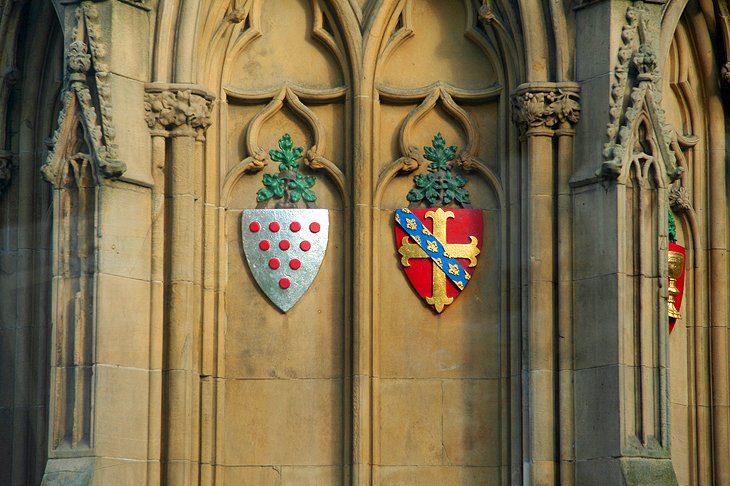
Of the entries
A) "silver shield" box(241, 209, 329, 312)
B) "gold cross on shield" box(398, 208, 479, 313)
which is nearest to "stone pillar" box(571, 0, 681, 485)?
"gold cross on shield" box(398, 208, 479, 313)

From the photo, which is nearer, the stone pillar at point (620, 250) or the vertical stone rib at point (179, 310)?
the stone pillar at point (620, 250)

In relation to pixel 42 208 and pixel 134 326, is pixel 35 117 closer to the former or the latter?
pixel 42 208

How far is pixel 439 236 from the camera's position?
21.8 metres

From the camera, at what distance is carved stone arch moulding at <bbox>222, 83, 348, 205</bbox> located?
71.9 ft

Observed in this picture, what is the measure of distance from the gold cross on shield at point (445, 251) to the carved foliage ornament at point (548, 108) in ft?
4.21

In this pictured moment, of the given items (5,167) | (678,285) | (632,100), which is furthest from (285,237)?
(678,285)

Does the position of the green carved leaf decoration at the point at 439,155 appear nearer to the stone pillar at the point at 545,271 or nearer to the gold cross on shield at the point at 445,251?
the gold cross on shield at the point at 445,251

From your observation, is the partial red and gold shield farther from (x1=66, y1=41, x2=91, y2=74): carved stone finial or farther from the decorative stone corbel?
(x1=66, y1=41, x2=91, y2=74): carved stone finial

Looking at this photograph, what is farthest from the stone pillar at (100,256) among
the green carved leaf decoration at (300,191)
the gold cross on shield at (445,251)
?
the gold cross on shield at (445,251)

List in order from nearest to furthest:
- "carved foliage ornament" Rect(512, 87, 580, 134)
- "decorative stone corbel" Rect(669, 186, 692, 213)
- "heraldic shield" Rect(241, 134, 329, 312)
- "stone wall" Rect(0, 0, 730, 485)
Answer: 1. "stone wall" Rect(0, 0, 730, 485)
2. "carved foliage ornament" Rect(512, 87, 580, 134)
3. "heraldic shield" Rect(241, 134, 329, 312)
4. "decorative stone corbel" Rect(669, 186, 692, 213)

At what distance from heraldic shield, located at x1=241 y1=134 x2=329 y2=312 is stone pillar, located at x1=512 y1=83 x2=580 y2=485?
6.97 feet

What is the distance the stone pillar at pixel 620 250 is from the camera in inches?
804

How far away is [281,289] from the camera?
21.7 m

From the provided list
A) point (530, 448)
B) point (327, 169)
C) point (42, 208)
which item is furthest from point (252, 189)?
point (530, 448)
